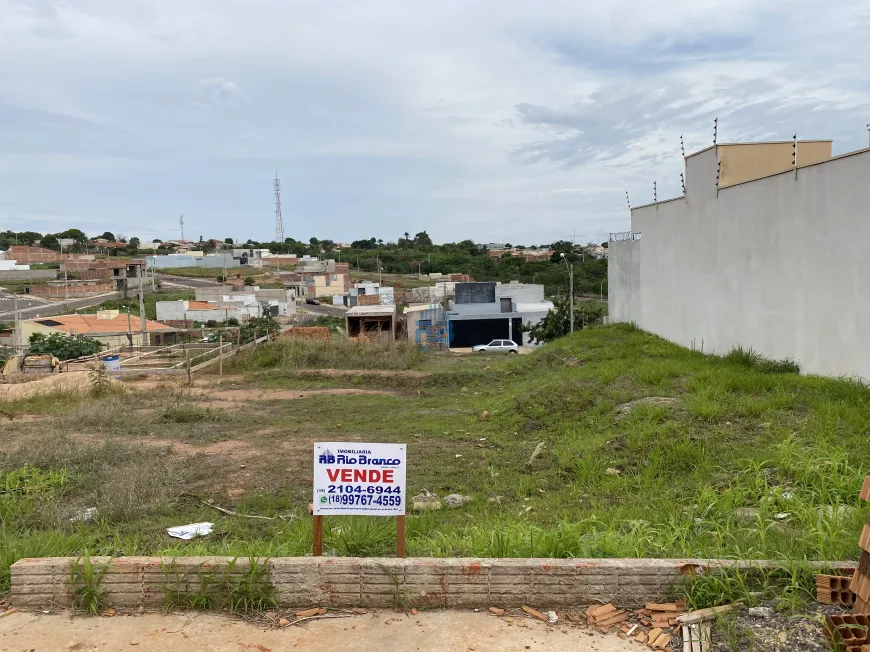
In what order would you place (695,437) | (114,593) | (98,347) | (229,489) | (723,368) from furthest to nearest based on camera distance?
1. (98,347)
2. (723,368)
3. (229,489)
4. (695,437)
5. (114,593)

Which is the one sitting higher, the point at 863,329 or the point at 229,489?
the point at 863,329

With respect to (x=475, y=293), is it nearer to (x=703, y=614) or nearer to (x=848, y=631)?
(x=703, y=614)

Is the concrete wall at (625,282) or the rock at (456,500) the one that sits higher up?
the concrete wall at (625,282)

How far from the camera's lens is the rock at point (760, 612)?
3199mm

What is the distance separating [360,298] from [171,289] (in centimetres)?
3827

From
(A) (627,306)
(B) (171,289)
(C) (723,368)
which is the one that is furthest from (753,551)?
(B) (171,289)

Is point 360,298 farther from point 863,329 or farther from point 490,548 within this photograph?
point 490,548

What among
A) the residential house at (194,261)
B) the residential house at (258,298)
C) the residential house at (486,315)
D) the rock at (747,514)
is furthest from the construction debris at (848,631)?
the residential house at (194,261)

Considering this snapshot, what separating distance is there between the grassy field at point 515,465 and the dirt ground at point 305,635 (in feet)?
1.88

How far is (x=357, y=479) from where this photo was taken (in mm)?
3889

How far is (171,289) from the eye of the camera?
3024 inches

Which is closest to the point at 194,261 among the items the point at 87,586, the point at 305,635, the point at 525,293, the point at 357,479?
the point at 525,293

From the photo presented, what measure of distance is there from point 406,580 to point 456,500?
3503mm

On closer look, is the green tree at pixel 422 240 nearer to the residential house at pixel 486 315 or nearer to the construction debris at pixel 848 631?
the residential house at pixel 486 315
